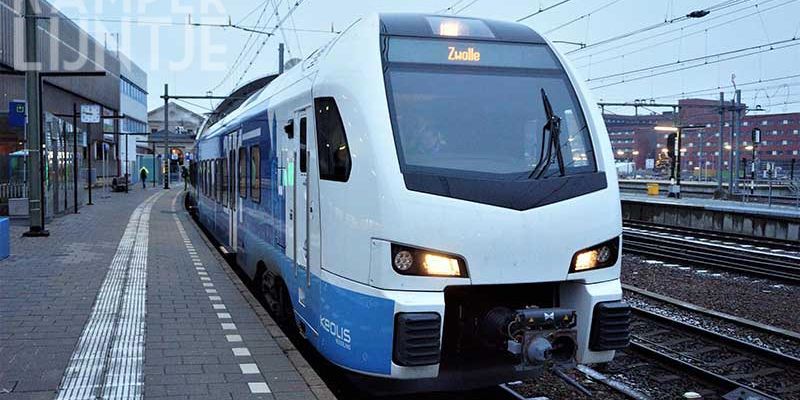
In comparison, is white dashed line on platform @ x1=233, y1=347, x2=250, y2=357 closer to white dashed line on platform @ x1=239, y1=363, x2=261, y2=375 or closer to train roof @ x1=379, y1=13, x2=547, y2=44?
white dashed line on platform @ x1=239, y1=363, x2=261, y2=375

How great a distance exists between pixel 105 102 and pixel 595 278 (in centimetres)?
5541

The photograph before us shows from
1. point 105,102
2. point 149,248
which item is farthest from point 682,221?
point 105,102

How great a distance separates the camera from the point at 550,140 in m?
5.25

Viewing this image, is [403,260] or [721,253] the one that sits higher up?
[403,260]

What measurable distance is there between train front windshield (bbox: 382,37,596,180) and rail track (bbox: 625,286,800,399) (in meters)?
2.92

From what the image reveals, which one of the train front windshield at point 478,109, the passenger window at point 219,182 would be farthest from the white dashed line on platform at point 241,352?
the passenger window at point 219,182

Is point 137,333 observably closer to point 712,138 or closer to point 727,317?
point 727,317

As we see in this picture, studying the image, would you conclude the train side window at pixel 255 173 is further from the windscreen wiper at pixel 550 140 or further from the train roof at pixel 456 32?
the windscreen wiper at pixel 550 140

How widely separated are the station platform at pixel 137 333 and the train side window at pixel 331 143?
1669 millimetres

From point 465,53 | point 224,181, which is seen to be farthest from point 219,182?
point 465,53

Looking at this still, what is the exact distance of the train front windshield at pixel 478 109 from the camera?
496cm

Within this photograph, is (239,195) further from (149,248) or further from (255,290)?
(149,248)

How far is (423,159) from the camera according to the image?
192 inches

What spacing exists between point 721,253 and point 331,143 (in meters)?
14.0
